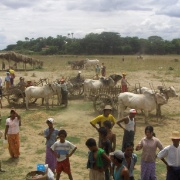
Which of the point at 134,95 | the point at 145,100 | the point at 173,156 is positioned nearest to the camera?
the point at 173,156

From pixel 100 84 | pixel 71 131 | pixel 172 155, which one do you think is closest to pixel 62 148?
pixel 172 155

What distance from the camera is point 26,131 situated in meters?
12.6

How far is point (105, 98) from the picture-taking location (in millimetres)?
14797

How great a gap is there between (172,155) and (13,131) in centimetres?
480

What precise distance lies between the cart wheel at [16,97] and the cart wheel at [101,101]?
4.13 metres

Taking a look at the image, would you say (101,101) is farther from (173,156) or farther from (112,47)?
(112,47)

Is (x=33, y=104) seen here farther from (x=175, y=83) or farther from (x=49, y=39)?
(x=49, y=39)

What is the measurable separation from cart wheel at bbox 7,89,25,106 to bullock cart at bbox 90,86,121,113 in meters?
4.14

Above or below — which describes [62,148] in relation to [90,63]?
below

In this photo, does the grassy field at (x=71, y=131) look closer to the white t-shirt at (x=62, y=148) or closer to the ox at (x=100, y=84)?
the ox at (x=100, y=84)

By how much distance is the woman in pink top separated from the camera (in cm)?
903

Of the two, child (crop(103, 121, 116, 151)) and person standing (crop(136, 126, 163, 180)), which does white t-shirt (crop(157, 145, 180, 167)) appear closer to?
person standing (crop(136, 126, 163, 180))

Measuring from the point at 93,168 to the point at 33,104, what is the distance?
39.5 feet

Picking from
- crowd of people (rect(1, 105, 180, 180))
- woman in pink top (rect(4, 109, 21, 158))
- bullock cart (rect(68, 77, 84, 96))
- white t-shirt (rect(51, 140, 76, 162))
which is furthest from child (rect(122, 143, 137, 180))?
bullock cart (rect(68, 77, 84, 96))
